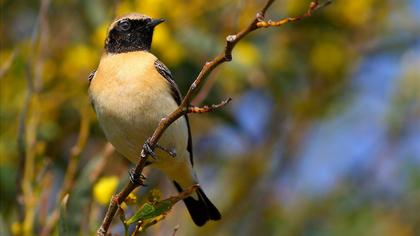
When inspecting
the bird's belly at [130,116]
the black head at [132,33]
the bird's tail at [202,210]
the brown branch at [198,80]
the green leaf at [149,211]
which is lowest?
the green leaf at [149,211]

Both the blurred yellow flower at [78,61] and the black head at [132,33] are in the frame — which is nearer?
the black head at [132,33]

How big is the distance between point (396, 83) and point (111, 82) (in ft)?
9.40

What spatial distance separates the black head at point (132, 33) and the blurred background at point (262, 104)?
262mm

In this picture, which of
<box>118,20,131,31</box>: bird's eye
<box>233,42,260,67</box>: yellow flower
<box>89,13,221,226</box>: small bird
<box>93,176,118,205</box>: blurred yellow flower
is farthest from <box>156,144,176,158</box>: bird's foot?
<box>233,42,260,67</box>: yellow flower

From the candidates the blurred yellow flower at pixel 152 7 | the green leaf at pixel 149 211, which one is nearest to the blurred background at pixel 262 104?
the blurred yellow flower at pixel 152 7

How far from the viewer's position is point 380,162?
510cm

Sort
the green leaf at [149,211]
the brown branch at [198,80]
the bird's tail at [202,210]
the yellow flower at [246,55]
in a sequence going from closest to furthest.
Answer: the brown branch at [198,80] < the green leaf at [149,211] < the bird's tail at [202,210] < the yellow flower at [246,55]

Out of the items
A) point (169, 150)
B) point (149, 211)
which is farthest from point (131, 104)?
point (149, 211)

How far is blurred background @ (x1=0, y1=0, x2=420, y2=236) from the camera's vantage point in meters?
4.43

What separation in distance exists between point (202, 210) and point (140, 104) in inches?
24.9

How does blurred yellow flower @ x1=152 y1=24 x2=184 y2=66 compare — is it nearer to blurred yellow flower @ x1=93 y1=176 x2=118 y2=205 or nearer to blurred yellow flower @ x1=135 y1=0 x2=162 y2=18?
blurred yellow flower @ x1=135 y1=0 x2=162 y2=18

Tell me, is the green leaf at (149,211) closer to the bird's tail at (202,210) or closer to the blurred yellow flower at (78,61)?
the bird's tail at (202,210)

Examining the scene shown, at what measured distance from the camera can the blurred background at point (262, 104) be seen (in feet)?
14.5

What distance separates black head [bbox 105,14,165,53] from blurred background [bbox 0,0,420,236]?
26 cm
